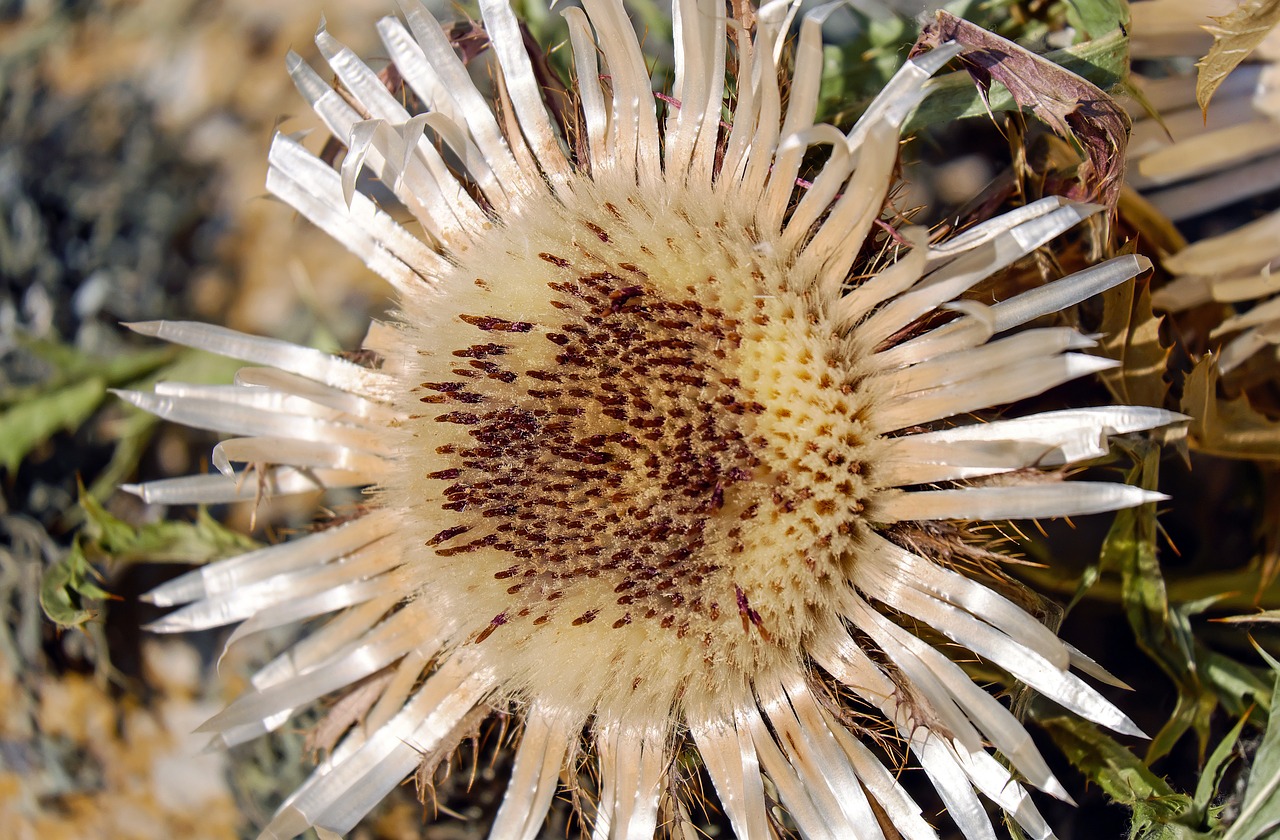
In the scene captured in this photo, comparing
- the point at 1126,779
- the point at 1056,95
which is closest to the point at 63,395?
the point at 1056,95

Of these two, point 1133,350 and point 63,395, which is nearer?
point 1133,350

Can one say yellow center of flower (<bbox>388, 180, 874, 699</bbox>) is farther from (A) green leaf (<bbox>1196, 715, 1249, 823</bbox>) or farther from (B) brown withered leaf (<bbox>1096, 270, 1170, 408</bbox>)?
(A) green leaf (<bbox>1196, 715, 1249, 823</bbox>)

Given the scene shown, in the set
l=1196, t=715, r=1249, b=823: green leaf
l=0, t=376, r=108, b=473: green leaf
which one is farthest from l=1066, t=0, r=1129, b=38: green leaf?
l=0, t=376, r=108, b=473: green leaf

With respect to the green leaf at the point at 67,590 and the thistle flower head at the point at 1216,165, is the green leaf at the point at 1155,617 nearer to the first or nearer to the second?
the thistle flower head at the point at 1216,165

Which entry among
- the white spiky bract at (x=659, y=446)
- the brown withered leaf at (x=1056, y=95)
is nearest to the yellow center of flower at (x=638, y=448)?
the white spiky bract at (x=659, y=446)

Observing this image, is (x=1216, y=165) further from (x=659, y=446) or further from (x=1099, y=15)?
(x=659, y=446)

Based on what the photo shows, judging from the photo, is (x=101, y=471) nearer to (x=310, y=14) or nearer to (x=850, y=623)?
(x=310, y=14)
